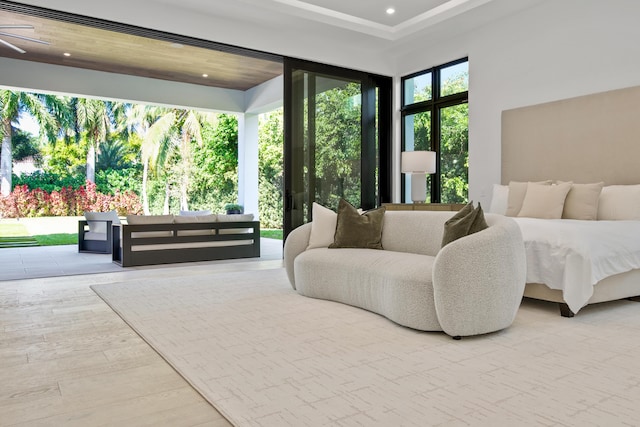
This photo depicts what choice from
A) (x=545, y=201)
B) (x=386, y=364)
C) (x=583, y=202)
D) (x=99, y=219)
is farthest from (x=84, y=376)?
(x=99, y=219)

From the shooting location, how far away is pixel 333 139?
6797 mm

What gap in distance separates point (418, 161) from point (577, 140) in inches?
69.7

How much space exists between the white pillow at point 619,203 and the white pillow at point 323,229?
96.4 inches

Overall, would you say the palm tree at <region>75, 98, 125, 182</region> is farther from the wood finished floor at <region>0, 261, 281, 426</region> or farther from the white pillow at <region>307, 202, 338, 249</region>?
the white pillow at <region>307, 202, 338, 249</region>

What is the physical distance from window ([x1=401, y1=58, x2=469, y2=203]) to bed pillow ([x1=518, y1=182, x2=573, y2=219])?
1.76 meters

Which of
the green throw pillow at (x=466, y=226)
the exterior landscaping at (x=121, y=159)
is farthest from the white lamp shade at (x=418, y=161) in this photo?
the exterior landscaping at (x=121, y=159)

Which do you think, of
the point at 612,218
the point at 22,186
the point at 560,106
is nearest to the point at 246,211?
the point at 22,186

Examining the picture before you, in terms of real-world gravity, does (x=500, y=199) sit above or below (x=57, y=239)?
above

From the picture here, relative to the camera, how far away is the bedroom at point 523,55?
474 centimetres

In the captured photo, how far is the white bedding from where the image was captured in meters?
3.24

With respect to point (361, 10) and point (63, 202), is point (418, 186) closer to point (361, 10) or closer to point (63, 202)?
point (361, 10)

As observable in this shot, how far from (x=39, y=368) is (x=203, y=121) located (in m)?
11.5

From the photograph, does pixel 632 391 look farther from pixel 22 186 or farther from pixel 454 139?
pixel 22 186

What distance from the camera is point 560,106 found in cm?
516
